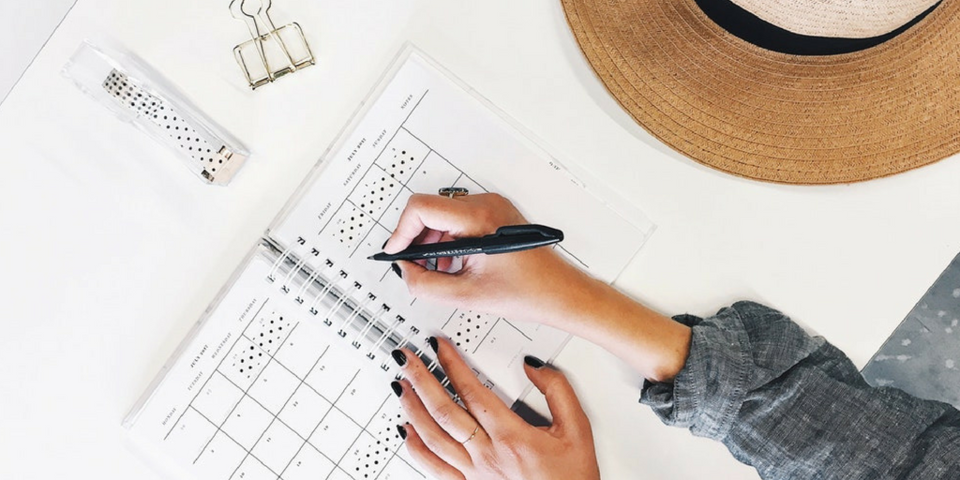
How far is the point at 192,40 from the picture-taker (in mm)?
725

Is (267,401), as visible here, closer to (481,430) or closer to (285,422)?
(285,422)

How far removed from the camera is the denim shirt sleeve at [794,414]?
0.66 m

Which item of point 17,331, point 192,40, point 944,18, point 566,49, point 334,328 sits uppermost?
point 944,18

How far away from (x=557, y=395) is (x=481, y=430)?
97 mm

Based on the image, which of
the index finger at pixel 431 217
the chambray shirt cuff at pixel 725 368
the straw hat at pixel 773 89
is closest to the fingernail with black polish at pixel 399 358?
the index finger at pixel 431 217

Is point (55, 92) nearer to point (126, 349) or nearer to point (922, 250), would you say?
point (126, 349)

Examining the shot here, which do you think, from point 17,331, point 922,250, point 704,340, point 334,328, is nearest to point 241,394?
point 334,328

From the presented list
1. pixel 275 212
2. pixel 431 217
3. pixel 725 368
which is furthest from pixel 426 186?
pixel 725 368

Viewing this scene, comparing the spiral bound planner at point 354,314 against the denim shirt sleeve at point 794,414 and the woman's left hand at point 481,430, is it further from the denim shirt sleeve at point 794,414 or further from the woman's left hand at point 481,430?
the denim shirt sleeve at point 794,414

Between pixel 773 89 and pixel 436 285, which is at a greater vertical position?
pixel 773 89

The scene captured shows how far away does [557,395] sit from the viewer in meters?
0.73

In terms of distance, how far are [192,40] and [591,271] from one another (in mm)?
538

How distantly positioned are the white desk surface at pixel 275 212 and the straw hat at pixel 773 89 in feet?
0.14

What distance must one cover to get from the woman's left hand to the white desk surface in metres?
0.05
